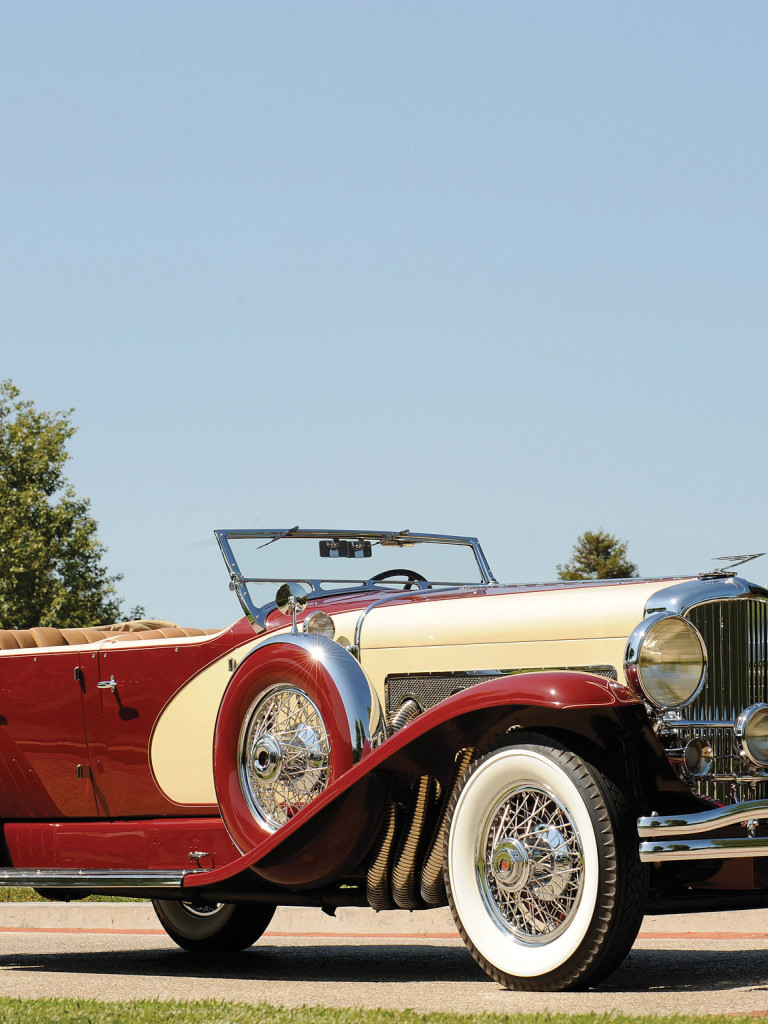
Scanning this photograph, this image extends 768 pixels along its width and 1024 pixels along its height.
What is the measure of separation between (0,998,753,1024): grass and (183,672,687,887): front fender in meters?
0.84

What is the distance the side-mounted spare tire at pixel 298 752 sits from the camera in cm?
579

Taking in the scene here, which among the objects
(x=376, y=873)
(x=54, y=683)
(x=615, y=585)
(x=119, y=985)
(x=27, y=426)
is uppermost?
(x=27, y=426)

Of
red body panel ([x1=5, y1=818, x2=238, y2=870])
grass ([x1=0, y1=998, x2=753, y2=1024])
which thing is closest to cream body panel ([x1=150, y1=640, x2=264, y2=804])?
red body panel ([x1=5, y1=818, x2=238, y2=870])

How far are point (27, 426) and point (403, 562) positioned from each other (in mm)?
27999

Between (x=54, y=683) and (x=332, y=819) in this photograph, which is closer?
(x=332, y=819)

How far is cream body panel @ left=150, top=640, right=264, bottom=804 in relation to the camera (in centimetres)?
678

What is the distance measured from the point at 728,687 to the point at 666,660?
1.59 feet

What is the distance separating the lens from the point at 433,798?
577 centimetres

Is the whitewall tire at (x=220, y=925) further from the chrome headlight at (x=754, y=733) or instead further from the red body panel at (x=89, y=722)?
the chrome headlight at (x=754, y=733)

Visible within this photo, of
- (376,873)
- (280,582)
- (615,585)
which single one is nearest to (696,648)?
(615,585)

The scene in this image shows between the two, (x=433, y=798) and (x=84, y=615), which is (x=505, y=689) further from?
(x=84, y=615)

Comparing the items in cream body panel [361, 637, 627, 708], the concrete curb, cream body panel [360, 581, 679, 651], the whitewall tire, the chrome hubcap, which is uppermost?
cream body panel [360, 581, 679, 651]

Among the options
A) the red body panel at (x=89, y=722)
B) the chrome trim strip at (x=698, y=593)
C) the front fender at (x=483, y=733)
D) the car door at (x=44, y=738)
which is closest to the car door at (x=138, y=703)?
the red body panel at (x=89, y=722)

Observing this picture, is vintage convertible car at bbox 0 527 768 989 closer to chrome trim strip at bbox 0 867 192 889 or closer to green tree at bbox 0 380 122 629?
chrome trim strip at bbox 0 867 192 889
